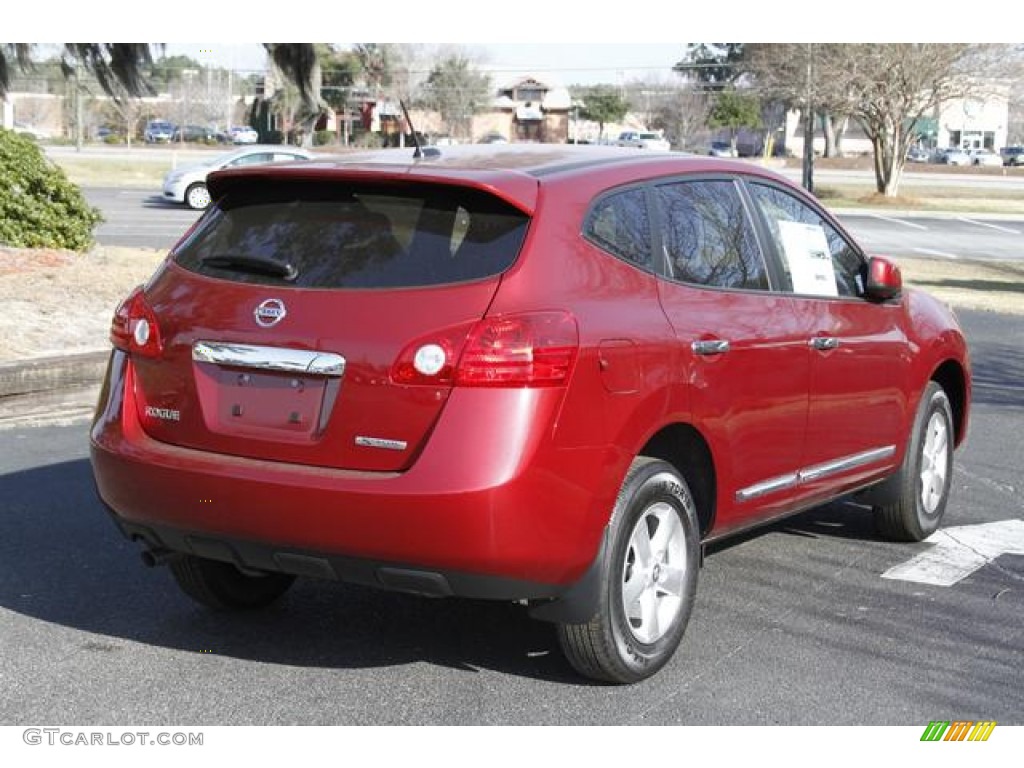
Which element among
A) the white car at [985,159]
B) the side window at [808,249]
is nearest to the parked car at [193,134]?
the white car at [985,159]

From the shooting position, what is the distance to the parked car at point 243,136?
274 feet

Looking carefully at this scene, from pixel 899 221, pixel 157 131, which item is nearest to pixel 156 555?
pixel 899 221

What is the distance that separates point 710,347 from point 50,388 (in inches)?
242

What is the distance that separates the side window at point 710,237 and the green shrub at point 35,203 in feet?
39.7

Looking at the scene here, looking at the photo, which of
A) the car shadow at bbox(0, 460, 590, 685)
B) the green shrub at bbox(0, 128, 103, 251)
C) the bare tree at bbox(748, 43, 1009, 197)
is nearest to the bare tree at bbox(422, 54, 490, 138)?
the bare tree at bbox(748, 43, 1009, 197)

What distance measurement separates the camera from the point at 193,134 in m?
88.5

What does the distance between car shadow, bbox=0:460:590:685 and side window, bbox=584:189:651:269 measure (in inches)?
56.1

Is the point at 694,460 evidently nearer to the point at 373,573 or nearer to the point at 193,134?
the point at 373,573

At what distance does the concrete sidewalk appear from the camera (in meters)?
9.59

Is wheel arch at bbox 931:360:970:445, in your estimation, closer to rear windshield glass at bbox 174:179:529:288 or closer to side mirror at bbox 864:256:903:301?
side mirror at bbox 864:256:903:301

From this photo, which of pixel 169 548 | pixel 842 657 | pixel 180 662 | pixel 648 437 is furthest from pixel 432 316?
pixel 842 657

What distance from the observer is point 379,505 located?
171 inches

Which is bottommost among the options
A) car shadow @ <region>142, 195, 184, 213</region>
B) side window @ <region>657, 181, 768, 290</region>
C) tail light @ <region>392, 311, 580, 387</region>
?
car shadow @ <region>142, 195, 184, 213</region>

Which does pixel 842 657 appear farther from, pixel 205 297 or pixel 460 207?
pixel 205 297
